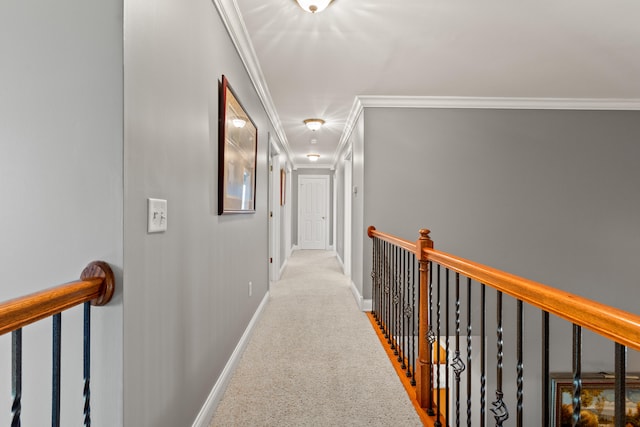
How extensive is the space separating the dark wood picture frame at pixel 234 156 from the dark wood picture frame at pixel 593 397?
388 cm

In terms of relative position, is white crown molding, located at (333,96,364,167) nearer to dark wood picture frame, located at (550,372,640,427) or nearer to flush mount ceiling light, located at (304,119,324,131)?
flush mount ceiling light, located at (304,119,324,131)

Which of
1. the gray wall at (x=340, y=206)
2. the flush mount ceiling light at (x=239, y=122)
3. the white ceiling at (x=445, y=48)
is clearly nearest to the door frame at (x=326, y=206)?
the gray wall at (x=340, y=206)

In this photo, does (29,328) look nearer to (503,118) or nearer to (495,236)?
(495,236)

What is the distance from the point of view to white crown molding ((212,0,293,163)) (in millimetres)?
2081

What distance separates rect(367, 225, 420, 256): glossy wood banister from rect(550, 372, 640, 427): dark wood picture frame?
2.56m

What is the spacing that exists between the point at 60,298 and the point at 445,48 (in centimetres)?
290

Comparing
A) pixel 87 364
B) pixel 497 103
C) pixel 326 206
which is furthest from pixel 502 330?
pixel 326 206

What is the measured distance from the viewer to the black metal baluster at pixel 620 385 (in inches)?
28.6

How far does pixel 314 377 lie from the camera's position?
7.52 feet

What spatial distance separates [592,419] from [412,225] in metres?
2.91

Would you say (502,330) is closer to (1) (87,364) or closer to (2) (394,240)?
(2) (394,240)

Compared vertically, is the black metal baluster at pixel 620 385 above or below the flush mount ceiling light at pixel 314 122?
below

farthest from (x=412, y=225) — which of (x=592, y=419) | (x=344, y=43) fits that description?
(x=592, y=419)

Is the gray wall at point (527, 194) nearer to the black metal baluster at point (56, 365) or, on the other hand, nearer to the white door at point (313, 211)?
the black metal baluster at point (56, 365)
